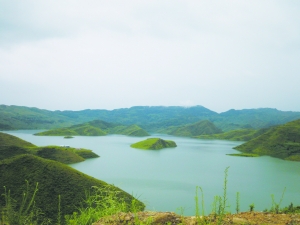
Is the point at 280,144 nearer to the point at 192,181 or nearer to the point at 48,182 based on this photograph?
the point at 192,181

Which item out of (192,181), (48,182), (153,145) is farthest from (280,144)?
(48,182)

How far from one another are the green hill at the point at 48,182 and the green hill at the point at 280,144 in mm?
83119

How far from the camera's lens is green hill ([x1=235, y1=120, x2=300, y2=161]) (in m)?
94.5

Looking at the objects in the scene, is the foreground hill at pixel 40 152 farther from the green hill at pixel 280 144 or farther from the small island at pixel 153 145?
the green hill at pixel 280 144

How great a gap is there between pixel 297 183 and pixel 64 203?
161 ft

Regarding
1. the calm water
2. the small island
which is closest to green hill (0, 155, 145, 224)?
the calm water

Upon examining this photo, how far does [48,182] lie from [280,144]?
98162mm

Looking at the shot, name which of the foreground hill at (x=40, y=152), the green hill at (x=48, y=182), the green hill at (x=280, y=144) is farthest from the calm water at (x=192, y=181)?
the green hill at (x=280, y=144)

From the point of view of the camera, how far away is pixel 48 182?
3241 centimetres

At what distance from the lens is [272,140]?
10812cm

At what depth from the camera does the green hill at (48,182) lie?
92.3 feet

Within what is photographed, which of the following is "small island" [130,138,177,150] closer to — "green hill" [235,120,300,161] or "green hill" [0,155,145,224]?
"green hill" [235,120,300,161]

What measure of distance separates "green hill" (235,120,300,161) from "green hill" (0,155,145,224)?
8312 cm

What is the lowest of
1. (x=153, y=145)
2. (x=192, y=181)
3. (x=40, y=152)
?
(x=192, y=181)
